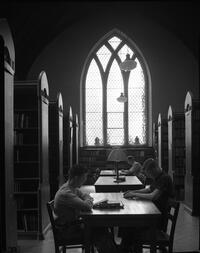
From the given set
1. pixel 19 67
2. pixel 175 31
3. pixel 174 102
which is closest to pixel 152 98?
pixel 174 102

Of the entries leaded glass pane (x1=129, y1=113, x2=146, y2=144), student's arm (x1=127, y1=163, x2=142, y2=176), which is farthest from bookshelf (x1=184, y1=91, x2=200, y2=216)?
leaded glass pane (x1=129, y1=113, x2=146, y2=144)

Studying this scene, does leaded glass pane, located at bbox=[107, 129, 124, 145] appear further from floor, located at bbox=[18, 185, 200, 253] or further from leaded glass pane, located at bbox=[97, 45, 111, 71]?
floor, located at bbox=[18, 185, 200, 253]

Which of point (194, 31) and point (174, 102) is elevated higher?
point (194, 31)

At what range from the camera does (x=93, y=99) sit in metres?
13.9

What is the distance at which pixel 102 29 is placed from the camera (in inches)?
541

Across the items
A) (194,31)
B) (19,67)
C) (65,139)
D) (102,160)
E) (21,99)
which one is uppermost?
(194,31)

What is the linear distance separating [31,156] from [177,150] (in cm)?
492

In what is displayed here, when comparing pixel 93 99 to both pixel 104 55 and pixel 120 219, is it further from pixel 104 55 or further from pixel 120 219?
pixel 120 219

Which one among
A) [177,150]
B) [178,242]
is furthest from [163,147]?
[178,242]

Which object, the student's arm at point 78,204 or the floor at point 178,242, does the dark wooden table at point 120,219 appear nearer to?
the student's arm at point 78,204

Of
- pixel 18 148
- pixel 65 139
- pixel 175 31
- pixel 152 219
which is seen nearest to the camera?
pixel 152 219

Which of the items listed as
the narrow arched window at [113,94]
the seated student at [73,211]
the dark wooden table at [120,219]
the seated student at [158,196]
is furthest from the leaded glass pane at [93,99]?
the dark wooden table at [120,219]

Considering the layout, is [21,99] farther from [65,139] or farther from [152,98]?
[152,98]

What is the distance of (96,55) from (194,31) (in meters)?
3.61
